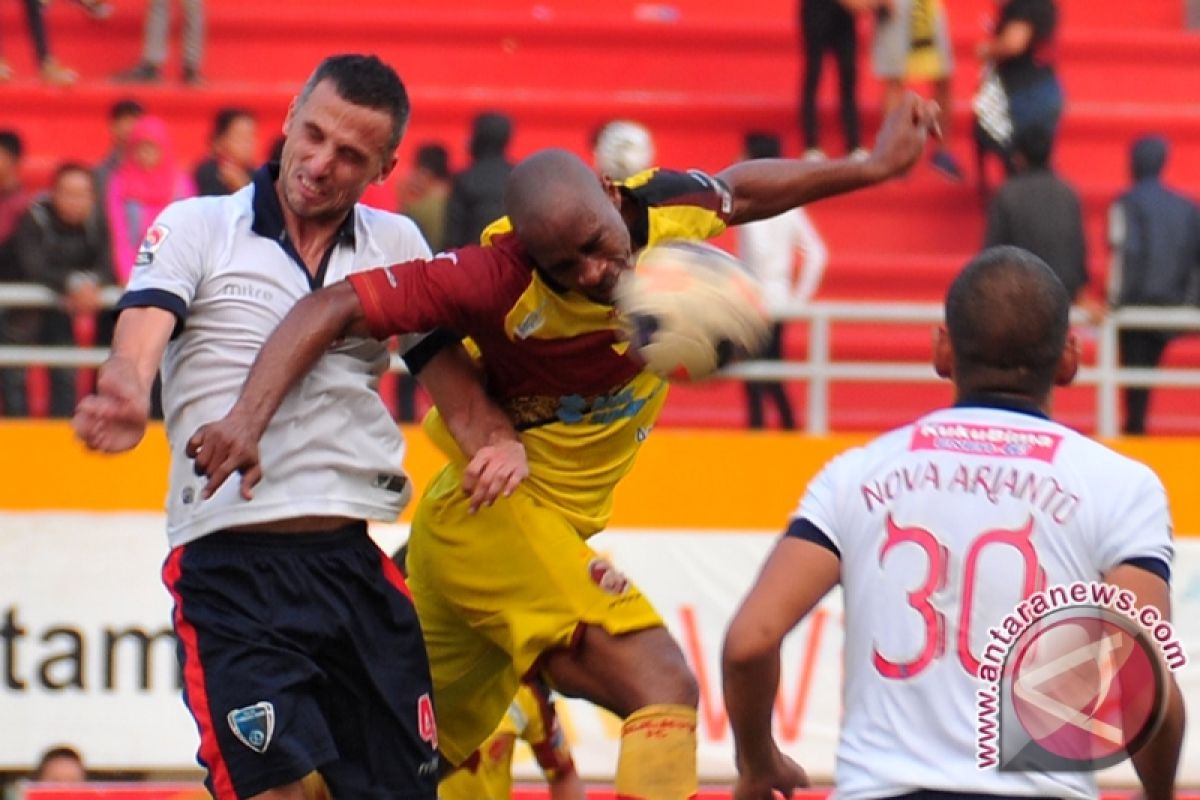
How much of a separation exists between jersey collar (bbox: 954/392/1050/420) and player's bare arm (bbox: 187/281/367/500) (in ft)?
4.84

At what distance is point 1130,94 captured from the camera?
14.8m

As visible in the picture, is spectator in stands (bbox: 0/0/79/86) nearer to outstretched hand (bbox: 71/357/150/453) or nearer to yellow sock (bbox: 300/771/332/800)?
yellow sock (bbox: 300/771/332/800)

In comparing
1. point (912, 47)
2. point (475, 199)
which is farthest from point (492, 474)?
point (912, 47)

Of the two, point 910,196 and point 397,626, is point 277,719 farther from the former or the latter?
point 910,196

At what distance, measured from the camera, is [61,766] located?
8.78m

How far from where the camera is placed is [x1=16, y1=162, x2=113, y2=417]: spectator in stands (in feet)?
33.0

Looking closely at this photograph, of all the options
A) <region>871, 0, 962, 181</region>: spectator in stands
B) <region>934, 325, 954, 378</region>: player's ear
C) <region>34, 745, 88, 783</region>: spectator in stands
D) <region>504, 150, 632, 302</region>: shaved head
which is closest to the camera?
<region>934, 325, 954, 378</region>: player's ear

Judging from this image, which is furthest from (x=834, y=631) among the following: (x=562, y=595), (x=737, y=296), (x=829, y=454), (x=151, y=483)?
(x=737, y=296)

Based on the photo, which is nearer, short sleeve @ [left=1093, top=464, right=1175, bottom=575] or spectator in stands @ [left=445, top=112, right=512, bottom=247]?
short sleeve @ [left=1093, top=464, right=1175, bottom=575]

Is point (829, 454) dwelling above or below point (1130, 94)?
below

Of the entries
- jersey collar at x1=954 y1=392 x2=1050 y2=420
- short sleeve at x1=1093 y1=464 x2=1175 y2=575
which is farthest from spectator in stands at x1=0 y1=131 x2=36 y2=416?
short sleeve at x1=1093 y1=464 x2=1175 y2=575

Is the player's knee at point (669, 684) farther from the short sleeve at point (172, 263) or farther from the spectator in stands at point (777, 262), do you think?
the spectator in stands at point (777, 262)

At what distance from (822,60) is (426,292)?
Result: 27.4 ft

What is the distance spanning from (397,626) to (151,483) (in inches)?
184
